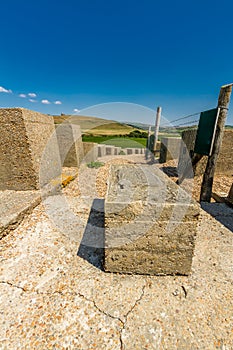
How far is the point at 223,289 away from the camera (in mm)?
1637

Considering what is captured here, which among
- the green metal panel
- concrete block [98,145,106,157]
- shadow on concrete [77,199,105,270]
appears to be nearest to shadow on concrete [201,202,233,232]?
the green metal panel

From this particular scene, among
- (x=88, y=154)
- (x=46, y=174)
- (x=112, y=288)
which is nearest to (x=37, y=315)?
(x=112, y=288)

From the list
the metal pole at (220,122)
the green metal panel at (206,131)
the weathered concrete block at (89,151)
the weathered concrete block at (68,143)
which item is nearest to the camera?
the metal pole at (220,122)

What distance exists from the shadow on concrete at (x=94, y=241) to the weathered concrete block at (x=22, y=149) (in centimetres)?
159

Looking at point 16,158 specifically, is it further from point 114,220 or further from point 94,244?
point 114,220

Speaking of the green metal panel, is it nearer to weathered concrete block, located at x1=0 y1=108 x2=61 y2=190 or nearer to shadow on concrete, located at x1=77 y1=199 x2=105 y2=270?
shadow on concrete, located at x1=77 y1=199 x2=105 y2=270

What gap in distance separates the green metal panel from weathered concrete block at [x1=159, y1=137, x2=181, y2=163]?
3.87m

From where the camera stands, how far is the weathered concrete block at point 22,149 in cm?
307

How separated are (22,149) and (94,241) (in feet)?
7.87

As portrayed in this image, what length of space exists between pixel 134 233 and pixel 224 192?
437 cm

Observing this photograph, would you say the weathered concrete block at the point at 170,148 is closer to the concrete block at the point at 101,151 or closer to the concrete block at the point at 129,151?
the concrete block at the point at 101,151

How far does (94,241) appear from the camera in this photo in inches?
91.0

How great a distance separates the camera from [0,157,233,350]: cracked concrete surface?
1.21 meters

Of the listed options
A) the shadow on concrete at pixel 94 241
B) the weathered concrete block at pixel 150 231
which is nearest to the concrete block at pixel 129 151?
the shadow on concrete at pixel 94 241
